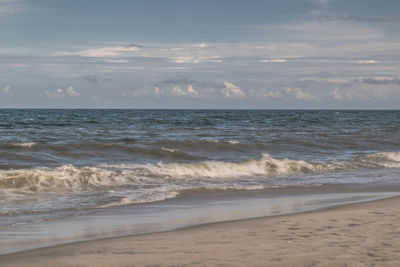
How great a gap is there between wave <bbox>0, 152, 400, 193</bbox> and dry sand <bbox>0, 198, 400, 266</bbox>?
18.2 feet

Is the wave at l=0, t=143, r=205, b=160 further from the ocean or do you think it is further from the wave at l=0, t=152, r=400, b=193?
the wave at l=0, t=152, r=400, b=193

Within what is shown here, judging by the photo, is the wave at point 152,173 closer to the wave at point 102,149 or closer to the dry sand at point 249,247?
the wave at point 102,149

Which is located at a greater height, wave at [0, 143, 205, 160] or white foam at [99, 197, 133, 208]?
wave at [0, 143, 205, 160]

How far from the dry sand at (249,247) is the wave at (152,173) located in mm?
5552

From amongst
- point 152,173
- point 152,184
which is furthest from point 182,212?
point 152,173

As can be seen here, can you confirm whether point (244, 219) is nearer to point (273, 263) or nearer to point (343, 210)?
point (343, 210)

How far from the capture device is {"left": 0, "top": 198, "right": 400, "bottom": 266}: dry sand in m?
4.65

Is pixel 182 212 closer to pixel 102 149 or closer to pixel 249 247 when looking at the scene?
pixel 249 247

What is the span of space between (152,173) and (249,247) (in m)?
8.33

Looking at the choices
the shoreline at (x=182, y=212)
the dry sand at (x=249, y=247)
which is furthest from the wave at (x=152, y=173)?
the dry sand at (x=249, y=247)

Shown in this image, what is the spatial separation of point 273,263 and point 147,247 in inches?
56.8

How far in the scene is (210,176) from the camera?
13906 millimetres

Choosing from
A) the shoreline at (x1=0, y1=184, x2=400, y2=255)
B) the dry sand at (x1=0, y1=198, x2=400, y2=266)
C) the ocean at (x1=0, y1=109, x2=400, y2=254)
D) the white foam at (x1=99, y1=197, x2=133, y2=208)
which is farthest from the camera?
the white foam at (x1=99, y1=197, x2=133, y2=208)

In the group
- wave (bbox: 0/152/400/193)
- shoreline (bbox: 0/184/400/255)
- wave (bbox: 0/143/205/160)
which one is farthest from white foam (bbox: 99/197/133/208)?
wave (bbox: 0/143/205/160)
